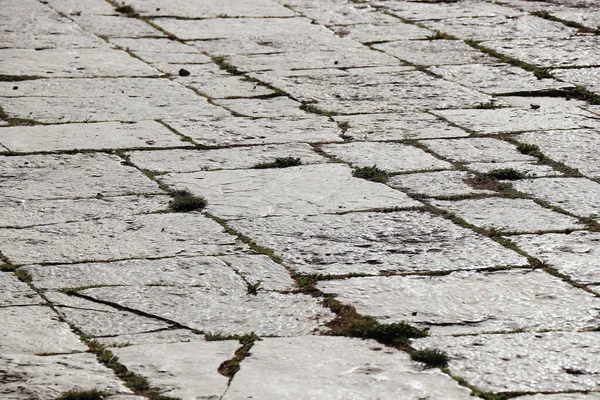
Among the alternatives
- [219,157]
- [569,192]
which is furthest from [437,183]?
[219,157]

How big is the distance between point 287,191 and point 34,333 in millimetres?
1663

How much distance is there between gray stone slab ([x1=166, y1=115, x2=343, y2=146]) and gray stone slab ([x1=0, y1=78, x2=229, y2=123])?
178 mm

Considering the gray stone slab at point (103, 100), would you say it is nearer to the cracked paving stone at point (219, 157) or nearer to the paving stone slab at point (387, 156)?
the cracked paving stone at point (219, 157)

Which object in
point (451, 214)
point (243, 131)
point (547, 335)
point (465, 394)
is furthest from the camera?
point (243, 131)

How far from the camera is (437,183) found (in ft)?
15.7

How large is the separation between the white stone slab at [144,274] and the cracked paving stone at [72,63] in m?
3.04

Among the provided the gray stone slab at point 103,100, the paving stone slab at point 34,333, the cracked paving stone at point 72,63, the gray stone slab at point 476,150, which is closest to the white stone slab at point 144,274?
the paving stone slab at point 34,333

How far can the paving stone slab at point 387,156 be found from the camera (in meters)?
5.02

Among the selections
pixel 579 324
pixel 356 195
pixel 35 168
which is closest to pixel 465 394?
pixel 579 324

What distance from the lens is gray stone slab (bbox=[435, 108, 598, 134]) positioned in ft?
18.6

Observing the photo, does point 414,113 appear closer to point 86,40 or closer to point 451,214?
point 451,214

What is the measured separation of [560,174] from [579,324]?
1.69 m

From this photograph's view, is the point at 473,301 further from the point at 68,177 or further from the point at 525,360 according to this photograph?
the point at 68,177

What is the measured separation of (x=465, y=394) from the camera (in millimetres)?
2877
